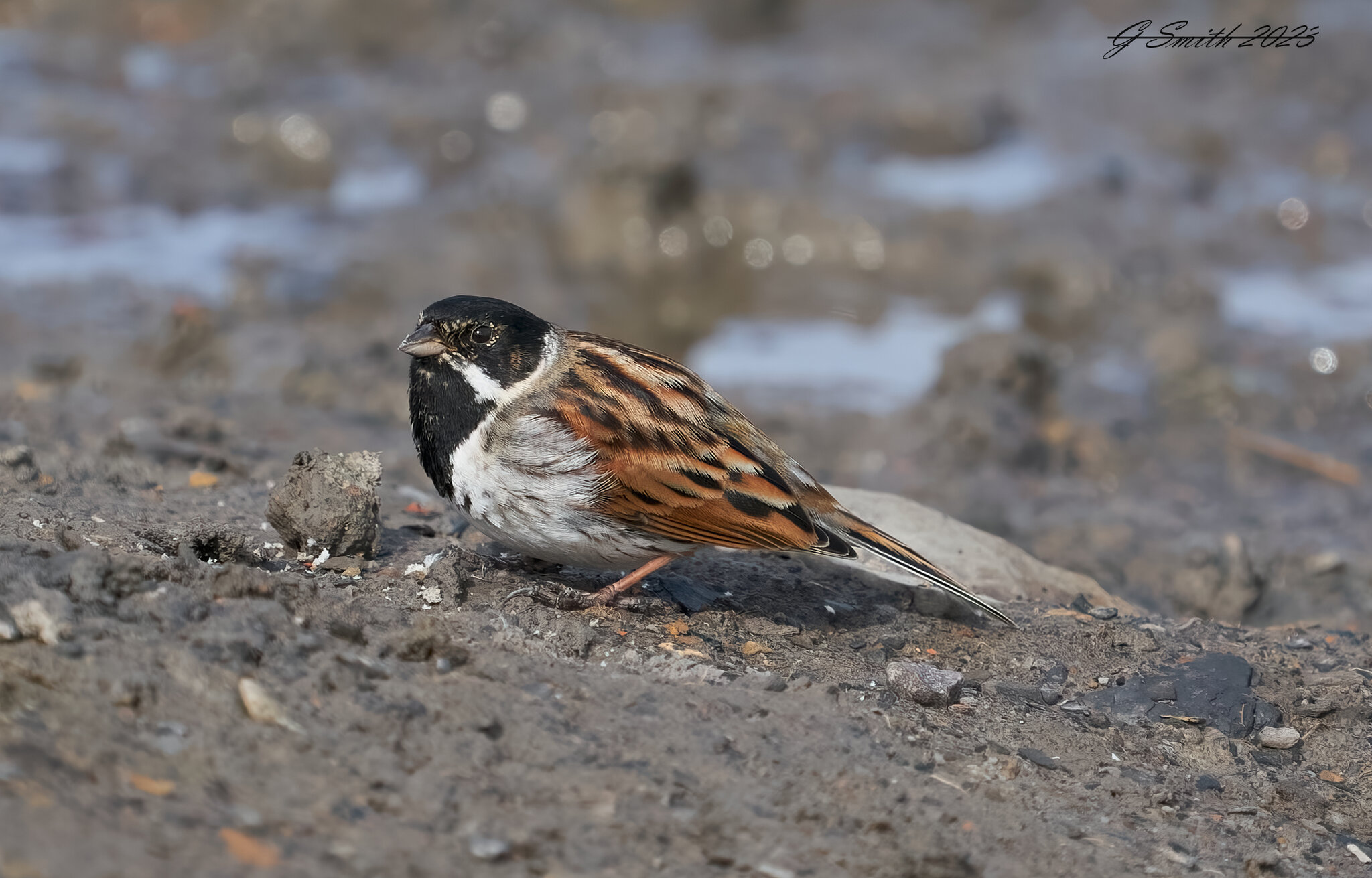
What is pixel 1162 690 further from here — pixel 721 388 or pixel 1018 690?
pixel 721 388

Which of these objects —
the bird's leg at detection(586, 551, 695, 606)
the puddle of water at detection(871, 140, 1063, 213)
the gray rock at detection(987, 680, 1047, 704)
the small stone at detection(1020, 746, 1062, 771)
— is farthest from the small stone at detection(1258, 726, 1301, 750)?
the puddle of water at detection(871, 140, 1063, 213)

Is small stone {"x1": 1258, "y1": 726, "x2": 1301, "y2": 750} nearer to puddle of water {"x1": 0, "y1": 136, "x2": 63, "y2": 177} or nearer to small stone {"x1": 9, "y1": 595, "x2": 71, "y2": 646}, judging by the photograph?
small stone {"x1": 9, "y1": 595, "x2": 71, "y2": 646}

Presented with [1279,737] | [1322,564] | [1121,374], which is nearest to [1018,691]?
[1279,737]

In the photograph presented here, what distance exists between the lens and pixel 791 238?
1325 cm

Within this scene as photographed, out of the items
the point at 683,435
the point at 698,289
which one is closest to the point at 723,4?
the point at 698,289

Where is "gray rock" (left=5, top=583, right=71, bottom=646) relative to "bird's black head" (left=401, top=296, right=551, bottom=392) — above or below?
below

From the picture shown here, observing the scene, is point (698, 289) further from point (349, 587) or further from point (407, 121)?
point (349, 587)

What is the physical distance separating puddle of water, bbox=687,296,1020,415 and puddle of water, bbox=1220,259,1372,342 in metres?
2.08

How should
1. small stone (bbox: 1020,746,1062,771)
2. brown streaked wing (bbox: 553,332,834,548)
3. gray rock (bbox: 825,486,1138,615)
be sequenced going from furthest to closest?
gray rock (bbox: 825,486,1138,615), brown streaked wing (bbox: 553,332,834,548), small stone (bbox: 1020,746,1062,771)

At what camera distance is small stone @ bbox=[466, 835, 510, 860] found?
3.28m

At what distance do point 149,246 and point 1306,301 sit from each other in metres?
11.3

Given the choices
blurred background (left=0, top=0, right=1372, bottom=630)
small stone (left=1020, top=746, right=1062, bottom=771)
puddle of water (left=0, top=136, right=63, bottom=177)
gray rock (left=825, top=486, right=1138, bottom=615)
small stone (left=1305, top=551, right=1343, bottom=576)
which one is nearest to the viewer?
small stone (left=1020, top=746, right=1062, bottom=771)

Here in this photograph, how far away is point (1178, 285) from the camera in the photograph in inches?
454

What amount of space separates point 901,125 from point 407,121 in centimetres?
595
